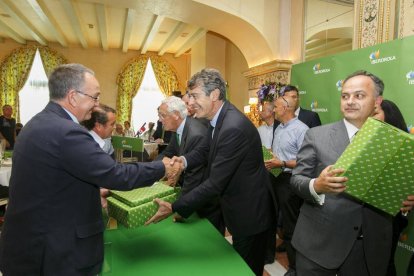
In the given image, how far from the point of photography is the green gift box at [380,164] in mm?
1148

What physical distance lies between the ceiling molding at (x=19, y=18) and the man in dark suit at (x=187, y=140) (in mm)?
6387

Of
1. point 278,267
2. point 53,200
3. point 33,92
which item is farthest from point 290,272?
point 33,92

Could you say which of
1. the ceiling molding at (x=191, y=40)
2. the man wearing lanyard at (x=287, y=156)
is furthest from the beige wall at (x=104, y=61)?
the man wearing lanyard at (x=287, y=156)

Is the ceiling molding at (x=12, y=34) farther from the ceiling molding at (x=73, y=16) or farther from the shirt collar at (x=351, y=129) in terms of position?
the shirt collar at (x=351, y=129)

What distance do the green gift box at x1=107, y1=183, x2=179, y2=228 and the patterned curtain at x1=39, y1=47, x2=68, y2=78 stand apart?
37.5 ft

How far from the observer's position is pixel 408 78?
291cm

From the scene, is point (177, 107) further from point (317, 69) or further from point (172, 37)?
point (172, 37)

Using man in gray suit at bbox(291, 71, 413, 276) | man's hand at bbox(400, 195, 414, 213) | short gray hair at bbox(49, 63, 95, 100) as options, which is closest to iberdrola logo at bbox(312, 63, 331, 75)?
man in gray suit at bbox(291, 71, 413, 276)

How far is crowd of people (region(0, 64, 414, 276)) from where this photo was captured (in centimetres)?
126

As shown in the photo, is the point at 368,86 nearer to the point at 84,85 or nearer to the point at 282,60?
the point at 84,85

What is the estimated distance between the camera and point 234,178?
6.23 ft

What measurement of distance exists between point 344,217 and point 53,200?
1.27 meters

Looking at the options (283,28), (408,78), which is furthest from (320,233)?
(283,28)

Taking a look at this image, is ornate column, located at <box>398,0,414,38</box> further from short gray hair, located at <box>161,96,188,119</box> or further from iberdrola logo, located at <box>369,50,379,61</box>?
short gray hair, located at <box>161,96,188,119</box>
